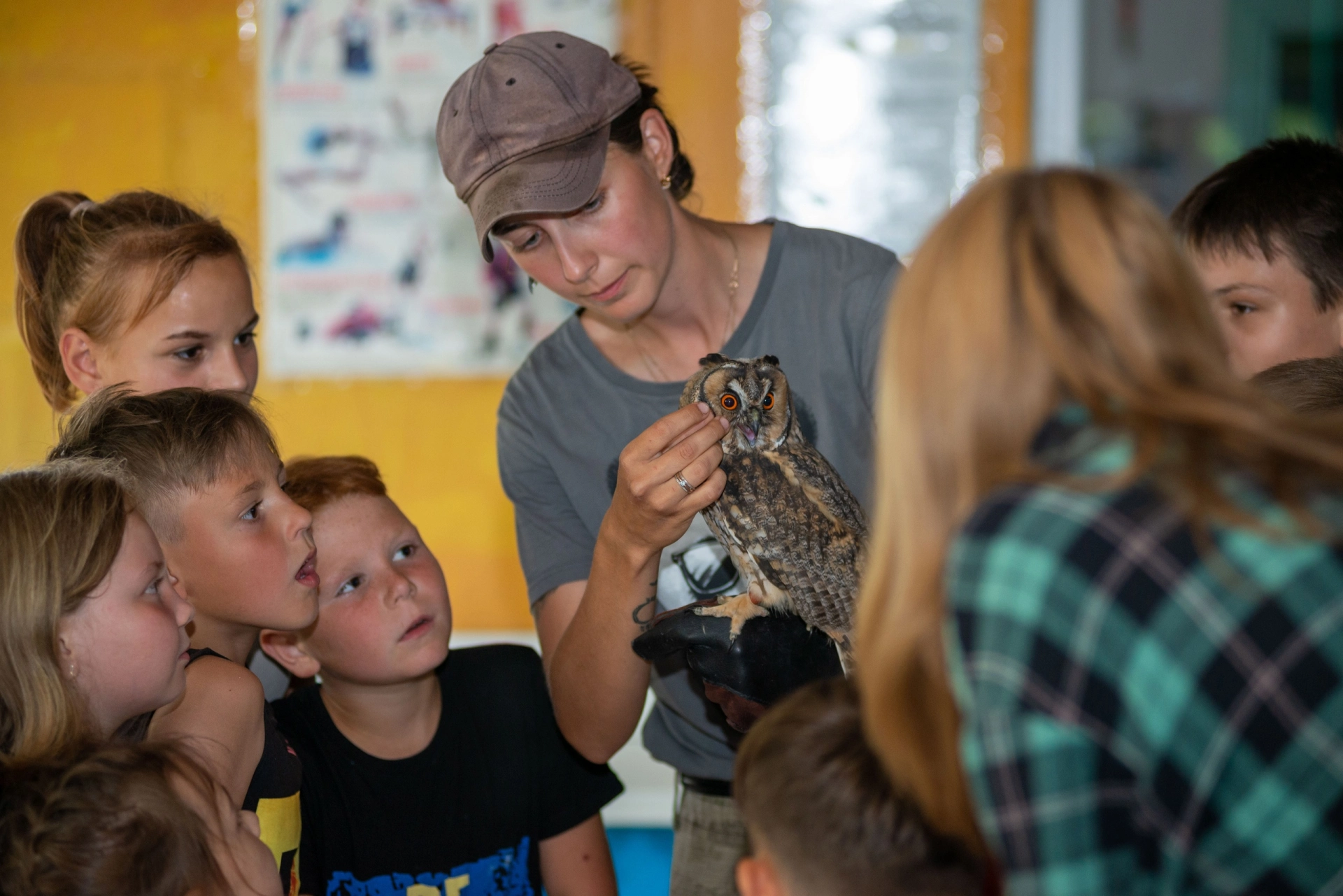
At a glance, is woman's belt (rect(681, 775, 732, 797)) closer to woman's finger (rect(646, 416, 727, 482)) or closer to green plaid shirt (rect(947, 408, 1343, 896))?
woman's finger (rect(646, 416, 727, 482))

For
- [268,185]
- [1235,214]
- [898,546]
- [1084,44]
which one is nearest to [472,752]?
[898,546]

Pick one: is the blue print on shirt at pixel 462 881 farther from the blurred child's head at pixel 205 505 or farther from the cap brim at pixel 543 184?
the cap brim at pixel 543 184

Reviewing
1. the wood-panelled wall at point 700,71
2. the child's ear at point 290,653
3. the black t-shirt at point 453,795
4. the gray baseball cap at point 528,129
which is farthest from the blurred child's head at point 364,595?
the wood-panelled wall at point 700,71

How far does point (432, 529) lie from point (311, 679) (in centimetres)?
131

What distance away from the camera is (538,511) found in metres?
1.59

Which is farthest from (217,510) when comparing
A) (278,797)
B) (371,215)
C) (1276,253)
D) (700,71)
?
(700,71)

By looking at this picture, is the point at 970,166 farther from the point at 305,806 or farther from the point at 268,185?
the point at 305,806

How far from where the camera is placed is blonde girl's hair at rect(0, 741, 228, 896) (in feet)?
2.93

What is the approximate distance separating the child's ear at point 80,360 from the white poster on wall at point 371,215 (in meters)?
→ 1.35

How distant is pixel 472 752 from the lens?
5.23 feet

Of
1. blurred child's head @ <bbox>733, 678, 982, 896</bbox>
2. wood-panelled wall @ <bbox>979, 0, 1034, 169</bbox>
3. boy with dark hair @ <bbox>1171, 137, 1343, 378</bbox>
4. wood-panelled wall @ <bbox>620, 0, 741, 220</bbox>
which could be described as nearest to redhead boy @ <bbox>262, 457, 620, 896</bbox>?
blurred child's head @ <bbox>733, 678, 982, 896</bbox>

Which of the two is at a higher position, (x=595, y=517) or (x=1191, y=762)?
(x=1191, y=762)

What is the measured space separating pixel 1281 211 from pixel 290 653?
1657 mm

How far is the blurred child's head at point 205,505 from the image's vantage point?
4.45 feet
